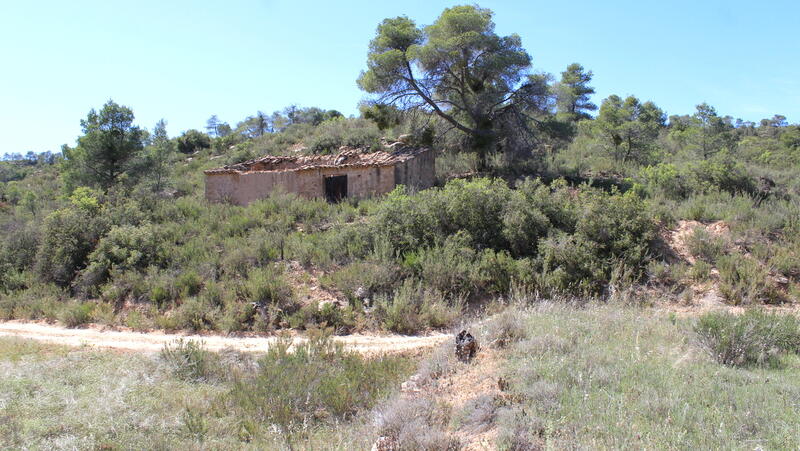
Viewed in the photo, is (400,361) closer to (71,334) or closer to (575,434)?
(575,434)

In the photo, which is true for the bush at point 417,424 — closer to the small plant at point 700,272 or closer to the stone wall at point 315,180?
the small plant at point 700,272

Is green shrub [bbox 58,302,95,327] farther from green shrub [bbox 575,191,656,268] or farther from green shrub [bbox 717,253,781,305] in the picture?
green shrub [bbox 717,253,781,305]

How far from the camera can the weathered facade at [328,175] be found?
17.1m

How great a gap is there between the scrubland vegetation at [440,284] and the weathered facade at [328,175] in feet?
5.31

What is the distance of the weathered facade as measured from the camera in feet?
56.0

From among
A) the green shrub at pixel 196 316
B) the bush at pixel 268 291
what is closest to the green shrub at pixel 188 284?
the green shrub at pixel 196 316

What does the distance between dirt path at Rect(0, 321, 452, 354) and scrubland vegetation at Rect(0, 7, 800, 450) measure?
1.45 feet

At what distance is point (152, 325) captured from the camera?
33.3 feet

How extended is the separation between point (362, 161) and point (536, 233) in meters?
8.10

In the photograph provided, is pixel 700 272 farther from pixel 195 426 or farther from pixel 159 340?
pixel 159 340

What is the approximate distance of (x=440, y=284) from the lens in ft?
34.3

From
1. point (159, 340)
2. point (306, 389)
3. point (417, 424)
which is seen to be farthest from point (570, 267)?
point (159, 340)

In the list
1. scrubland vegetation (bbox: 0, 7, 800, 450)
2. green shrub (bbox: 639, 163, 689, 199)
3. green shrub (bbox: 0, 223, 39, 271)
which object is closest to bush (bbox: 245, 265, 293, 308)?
scrubland vegetation (bbox: 0, 7, 800, 450)

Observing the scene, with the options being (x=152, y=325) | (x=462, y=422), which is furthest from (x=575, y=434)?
(x=152, y=325)
